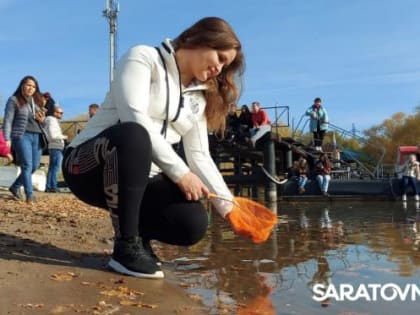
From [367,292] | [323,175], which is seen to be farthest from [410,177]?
[367,292]

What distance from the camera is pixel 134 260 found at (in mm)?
2707

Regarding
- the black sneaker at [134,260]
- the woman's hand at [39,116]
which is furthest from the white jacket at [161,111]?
the woman's hand at [39,116]

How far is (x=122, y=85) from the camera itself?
269 cm

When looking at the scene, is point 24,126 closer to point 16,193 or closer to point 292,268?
point 16,193

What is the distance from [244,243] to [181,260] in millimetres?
862

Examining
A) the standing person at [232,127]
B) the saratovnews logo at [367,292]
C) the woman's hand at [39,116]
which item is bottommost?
the saratovnews logo at [367,292]

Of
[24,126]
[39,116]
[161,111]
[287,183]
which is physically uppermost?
[39,116]

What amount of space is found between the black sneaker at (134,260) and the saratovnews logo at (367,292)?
807 mm

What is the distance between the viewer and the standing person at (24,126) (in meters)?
6.44

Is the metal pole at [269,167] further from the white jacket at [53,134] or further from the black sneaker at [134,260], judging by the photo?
the black sneaker at [134,260]

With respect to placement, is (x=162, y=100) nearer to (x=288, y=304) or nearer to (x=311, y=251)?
(x=288, y=304)

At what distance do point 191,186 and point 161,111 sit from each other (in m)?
0.43

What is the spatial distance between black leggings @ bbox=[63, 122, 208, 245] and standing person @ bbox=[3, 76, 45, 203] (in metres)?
3.72

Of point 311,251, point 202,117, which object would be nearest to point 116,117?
point 202,117
